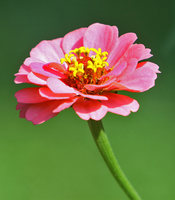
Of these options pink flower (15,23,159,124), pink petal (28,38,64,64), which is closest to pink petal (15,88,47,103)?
pink flower (15,23,159,124)

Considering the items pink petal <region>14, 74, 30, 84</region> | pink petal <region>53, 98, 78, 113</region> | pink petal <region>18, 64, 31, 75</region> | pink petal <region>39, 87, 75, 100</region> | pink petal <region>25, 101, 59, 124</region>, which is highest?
pink petal <region>18, 64, 31, 75</region>

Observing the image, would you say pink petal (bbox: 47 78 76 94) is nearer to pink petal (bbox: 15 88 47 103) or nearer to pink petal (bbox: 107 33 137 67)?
pink petal (bbox: 15 88 47 103)

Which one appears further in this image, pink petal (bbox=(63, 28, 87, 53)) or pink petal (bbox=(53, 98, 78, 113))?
pink petal (bbox=(63, 28, 87, 53))

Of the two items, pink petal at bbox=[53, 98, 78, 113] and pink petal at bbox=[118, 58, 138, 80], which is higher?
pink petal at bbox=[118, 58, 138, 80]

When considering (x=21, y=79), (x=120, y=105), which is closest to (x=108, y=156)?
(x=120, y=105)

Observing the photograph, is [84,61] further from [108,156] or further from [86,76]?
[108,156]
